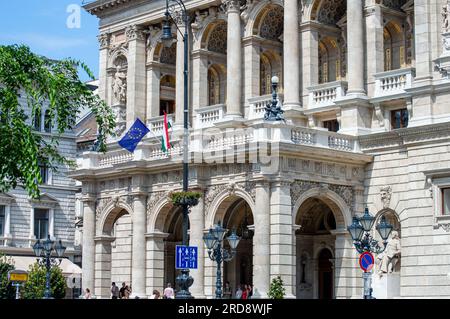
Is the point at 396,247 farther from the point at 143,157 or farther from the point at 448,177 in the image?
the point at 143,157

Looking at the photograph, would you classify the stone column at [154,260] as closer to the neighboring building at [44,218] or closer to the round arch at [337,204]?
the round arch at [337,204]

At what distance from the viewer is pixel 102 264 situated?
48.3 m

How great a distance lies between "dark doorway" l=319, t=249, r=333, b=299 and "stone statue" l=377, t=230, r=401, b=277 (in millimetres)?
4991

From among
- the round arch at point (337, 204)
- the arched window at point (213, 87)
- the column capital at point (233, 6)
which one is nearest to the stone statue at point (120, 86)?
the arched window at point (213, 87)

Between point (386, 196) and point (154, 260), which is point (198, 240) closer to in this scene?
point (154, 260)

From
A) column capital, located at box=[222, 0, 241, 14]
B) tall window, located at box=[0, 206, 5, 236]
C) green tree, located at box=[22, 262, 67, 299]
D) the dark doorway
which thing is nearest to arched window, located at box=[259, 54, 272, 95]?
column capital, located at box=[222, 0, 241, 14]

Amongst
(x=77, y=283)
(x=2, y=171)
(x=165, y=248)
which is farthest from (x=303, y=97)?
(x=77, y=283)

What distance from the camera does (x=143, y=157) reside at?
4506 cm

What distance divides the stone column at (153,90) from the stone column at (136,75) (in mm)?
375

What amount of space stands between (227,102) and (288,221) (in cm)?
1161

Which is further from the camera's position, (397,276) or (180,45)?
(180,45)

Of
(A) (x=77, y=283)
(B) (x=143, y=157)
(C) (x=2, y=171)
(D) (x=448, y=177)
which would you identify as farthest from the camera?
(A) (x=77, y=283)

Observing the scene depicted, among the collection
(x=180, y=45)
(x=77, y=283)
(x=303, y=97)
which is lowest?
(x=77, y=283)

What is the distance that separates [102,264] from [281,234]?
13.6 m
